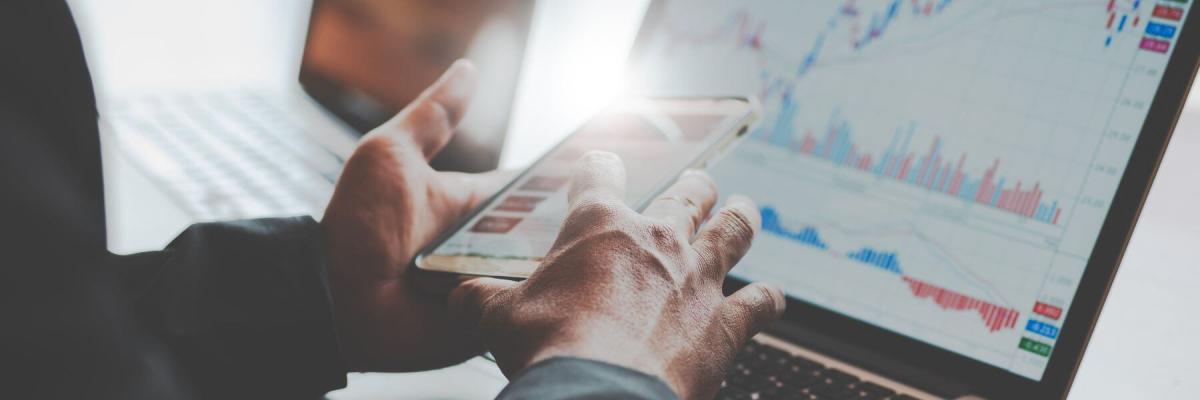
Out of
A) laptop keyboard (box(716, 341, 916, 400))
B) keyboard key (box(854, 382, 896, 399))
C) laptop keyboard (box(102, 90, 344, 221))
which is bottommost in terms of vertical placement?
laptop keyboard (box(102, 90, 344, 221))

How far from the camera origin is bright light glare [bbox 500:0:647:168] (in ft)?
2.92

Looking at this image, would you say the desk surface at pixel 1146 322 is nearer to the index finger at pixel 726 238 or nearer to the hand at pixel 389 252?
the hand at pixel 389 252

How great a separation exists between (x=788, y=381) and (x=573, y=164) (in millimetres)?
232

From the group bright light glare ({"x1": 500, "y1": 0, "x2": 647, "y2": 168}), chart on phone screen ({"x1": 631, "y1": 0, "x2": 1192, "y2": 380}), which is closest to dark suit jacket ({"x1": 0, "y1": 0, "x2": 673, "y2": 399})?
chart on phone screen ({"x1": 631, "y1": 0, "x2": 1192, "y2": 380})

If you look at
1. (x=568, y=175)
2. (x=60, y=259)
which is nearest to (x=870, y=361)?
(x=568, y=175)

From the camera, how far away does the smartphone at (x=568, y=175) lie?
60 cm

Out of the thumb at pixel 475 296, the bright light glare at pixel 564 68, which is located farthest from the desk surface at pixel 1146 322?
the thumb at pixel 475 296

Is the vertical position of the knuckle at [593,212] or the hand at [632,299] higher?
the knuckle at [593,212]

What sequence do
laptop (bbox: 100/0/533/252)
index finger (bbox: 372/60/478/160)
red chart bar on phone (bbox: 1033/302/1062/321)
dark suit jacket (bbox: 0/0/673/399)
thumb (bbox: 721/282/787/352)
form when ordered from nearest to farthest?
dark suit jacket (bbox: 0/0/673/399)
thumb (bbox: 721/282/787/352)
red chart bar on phone (bbox: 1033/302/1062/321)
index finger (bbox: 372/60/478/160)
laptop (bbox: 100/0/533/252)

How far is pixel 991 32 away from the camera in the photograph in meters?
0.58

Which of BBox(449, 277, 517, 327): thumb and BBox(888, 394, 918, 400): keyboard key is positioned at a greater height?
BBox(449, 277, 517, 327): thumb

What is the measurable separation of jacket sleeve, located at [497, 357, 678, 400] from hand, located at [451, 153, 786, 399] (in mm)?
10

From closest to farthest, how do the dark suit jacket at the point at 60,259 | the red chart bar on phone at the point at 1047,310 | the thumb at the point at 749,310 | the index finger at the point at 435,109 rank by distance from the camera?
the dark suit jacket at the point at 60,259 → the thumb at the point at 749,310 → the red chart bar on phone at the point at 1047,310 → the index finger at the point at 435,109

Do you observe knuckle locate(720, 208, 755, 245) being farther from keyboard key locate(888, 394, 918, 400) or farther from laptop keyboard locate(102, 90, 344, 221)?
laptop keyboard locate(102, 90, 344, 221)
